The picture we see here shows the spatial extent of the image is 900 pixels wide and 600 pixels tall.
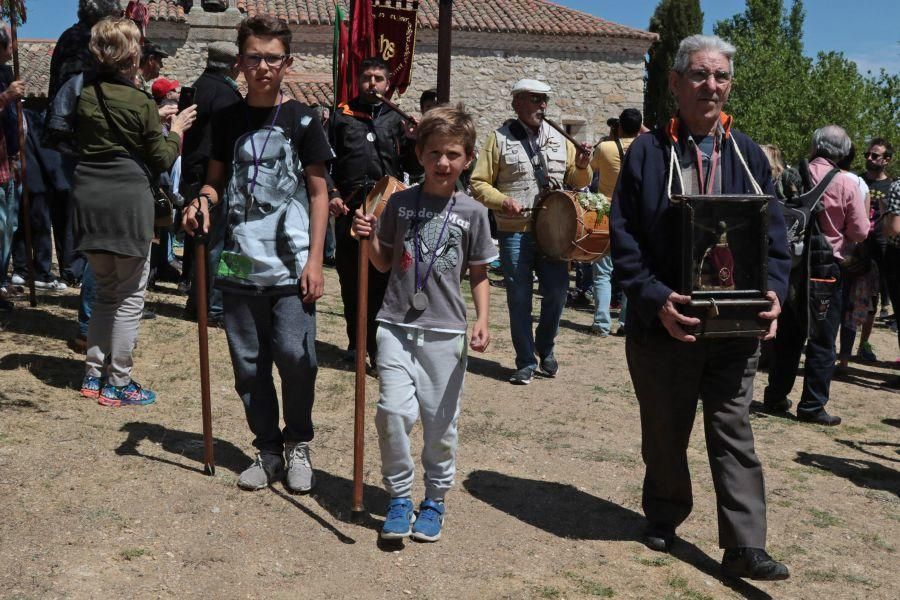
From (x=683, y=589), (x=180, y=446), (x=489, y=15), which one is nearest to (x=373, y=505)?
(x=180, y=446)

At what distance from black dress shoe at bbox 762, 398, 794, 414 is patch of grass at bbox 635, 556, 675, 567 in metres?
3.28

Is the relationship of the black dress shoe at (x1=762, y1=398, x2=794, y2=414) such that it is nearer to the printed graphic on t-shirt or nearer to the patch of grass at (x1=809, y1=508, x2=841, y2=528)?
the patch of grass at (x1=809, y1=508, x2=841, y2=528)

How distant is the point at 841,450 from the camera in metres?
6.45

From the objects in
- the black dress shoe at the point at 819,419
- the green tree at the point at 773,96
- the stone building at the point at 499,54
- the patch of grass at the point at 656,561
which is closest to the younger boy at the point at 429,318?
the patch of grass at the point at 656,561

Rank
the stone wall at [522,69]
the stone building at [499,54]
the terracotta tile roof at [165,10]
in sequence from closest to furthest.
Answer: the terracotta tile roof at [165,10] → the stone building at [499,54] → the stone wall at [522,69]

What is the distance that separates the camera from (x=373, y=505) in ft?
15.3

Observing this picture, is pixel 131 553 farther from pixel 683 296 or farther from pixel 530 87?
pixel 530 87

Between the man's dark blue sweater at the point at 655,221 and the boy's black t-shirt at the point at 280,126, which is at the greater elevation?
the boy's black t-shirt at the point at 280,126

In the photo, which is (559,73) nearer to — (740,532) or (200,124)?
(200,124)

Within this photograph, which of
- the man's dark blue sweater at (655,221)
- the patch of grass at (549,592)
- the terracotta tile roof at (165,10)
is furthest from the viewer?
the terracotta tile roof at (165,10)

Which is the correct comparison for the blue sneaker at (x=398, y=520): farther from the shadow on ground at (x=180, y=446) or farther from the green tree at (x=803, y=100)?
the green tree at (x=803, y=100)

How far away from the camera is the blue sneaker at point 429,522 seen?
4273 millimetres

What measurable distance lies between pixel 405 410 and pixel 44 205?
22.3 ft

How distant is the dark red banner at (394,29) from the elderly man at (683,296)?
21.7ft
